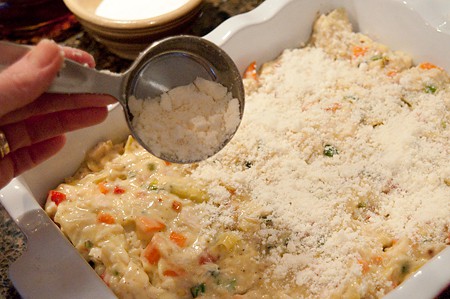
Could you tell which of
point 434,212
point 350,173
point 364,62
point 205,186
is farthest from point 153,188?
point 364,62

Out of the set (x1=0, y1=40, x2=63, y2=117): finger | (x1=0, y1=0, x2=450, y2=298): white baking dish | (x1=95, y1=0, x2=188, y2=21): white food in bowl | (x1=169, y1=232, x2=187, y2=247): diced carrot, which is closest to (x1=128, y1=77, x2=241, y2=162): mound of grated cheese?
(x1=169, y1=232, x2=187, y2=247): diced carrot

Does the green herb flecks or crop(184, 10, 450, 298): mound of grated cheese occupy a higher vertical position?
crop(184, 10, 450, 298): mound of grated cheese

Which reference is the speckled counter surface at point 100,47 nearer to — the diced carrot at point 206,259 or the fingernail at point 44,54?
the diced carrot at point 206,259

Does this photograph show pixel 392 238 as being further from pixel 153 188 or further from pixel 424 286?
pixel 153 188

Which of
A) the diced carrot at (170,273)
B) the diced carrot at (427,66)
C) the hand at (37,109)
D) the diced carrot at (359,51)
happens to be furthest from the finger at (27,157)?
the diced carrot at (427,66)

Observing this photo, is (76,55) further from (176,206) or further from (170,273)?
(170,273)

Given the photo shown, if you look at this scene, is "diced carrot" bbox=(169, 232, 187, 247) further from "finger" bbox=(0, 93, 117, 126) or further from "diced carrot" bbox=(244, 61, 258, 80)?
"diced carrot" bbox=(244, 61, 258, 80)

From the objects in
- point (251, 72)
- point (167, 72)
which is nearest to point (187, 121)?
point (167, 72)
